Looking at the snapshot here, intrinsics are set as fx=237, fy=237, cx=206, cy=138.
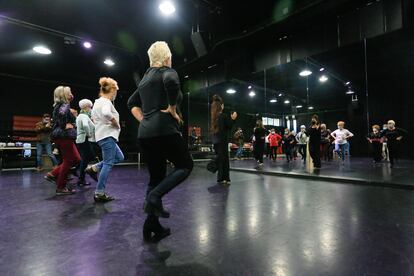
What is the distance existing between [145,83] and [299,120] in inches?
369

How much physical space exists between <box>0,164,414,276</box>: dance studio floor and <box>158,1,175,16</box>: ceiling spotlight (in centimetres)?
427

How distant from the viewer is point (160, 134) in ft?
4.75

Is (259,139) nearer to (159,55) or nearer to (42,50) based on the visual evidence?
(159,55)

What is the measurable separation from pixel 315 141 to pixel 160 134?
17.3 ft

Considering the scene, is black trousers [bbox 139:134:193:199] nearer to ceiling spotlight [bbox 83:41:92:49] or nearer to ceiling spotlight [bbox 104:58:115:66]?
ceiling spotlight [bbox 83:41:92:49]

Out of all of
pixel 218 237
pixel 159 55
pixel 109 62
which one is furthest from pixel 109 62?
pixel 218 237

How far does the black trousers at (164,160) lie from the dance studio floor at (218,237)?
0.36m

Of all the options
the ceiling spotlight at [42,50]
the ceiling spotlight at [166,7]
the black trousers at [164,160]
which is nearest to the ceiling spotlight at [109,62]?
the ceiling spotlight at [42,50]

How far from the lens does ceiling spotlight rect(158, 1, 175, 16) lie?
16.7 ft

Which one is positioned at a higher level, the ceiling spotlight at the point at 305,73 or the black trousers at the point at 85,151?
the ceiling spotlight at the point at 305,73

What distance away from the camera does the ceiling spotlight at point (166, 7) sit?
5.08 metres

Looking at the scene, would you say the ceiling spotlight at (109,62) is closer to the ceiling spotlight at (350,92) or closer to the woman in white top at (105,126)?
the woman in white top at (105,126)

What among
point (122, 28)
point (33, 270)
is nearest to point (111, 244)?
point (33, 270)

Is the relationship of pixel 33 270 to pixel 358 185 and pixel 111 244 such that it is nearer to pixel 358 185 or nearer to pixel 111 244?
pixel 111 244
